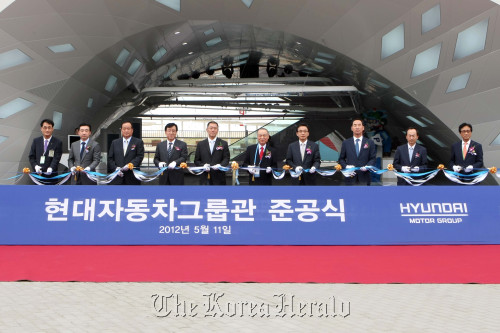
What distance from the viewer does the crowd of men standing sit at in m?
8.82

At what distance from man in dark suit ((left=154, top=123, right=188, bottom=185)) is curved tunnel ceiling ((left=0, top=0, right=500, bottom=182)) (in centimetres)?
883

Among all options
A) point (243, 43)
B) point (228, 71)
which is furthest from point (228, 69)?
point (243, 43)

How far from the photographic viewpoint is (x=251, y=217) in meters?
7.34

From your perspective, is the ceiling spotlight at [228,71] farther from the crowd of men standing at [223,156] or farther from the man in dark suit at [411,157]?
the man in dark suit at [411,157]

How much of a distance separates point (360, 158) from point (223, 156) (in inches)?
92.9

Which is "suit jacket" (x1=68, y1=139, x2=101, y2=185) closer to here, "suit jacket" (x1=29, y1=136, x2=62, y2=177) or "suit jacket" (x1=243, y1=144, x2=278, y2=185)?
"suit jacket" (x1=29, y1=136, x2=62, y2=177)

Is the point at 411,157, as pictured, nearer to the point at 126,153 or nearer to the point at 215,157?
the point at 215,157

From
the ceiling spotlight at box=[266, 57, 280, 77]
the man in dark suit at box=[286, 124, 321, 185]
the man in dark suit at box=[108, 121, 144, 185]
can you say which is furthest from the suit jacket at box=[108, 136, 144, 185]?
the ceiling spotlight at box=[266, 57, 280, 77]

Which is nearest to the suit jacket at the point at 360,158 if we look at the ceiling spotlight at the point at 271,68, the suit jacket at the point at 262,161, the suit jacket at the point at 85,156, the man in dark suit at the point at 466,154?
the suit jacket at the point at 262,161

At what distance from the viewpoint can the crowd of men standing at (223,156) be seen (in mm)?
8820

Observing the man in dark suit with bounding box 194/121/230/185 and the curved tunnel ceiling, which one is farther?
the curved tunnel ceiling
